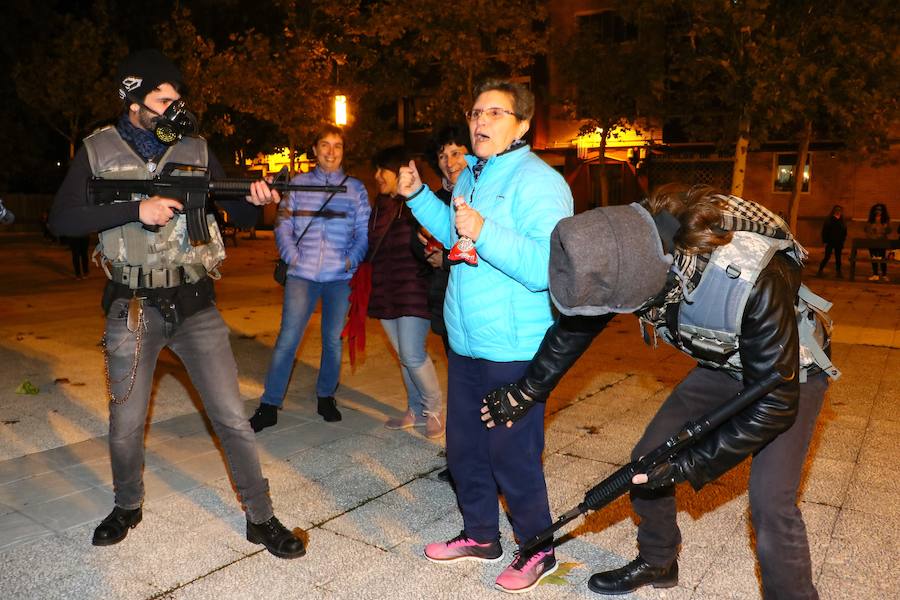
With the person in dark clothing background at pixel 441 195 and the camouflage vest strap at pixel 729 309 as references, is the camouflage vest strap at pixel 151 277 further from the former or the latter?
the camouflage vest strap at pixel 729 309

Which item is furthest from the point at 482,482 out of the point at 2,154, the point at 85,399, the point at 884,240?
the point at 2,154

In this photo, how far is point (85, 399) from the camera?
243 inches

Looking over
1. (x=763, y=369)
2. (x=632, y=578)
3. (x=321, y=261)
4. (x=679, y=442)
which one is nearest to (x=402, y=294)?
→ (x=321, y=261)

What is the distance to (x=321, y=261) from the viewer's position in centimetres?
554

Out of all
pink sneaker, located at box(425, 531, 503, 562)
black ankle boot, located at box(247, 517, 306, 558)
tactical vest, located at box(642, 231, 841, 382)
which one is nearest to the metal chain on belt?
black ankle boot, located at box(247, 517, 306, 558)

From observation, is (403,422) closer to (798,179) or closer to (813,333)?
(813,333)

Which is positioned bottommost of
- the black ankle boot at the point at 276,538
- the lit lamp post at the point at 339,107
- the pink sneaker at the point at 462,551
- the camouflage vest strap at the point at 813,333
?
the pink sneaker at the point at 462,551

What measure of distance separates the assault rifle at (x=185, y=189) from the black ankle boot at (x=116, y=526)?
1.33 meters

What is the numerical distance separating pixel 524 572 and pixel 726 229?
1679 millimetres

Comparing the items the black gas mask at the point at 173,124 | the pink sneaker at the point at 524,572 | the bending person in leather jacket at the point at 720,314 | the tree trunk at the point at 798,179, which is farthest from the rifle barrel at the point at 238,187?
the tree trunk at the point at 798,179

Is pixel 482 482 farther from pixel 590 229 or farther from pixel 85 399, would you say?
pixel 85 399

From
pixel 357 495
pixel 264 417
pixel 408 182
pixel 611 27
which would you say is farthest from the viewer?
pixel 611 27

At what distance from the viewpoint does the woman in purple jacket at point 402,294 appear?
5.23 metres

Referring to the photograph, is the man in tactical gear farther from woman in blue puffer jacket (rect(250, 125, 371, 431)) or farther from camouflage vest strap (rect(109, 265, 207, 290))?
woman in blue puffer jacket (rect(250, 125, 371, 431))
